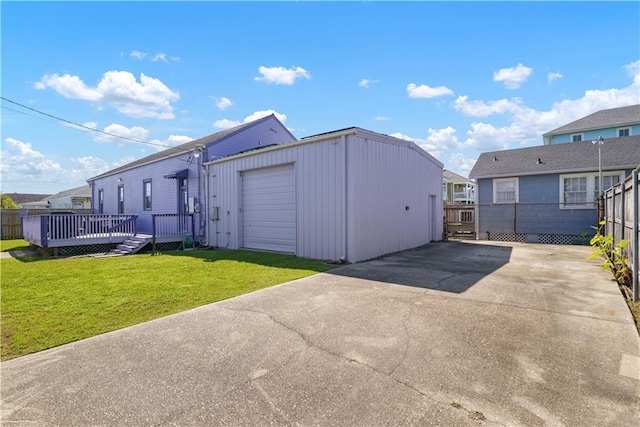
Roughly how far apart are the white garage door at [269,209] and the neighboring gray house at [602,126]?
24.2 metres

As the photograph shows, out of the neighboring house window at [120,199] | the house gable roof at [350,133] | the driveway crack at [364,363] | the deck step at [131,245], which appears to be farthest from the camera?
the neighboring house window at [120,199]

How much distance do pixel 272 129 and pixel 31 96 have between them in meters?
9.89

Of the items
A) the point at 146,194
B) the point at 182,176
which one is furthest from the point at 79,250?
the point at 146,194

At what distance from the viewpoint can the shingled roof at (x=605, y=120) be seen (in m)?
22.9

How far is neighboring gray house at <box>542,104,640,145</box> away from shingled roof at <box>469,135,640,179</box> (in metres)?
9.44

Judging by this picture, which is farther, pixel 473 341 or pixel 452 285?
pixel 452 285

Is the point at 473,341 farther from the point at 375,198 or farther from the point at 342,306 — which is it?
the point at 375,198

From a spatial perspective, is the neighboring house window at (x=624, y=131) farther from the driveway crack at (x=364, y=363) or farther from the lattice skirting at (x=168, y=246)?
the lattice skirting at (x=168, y=246)

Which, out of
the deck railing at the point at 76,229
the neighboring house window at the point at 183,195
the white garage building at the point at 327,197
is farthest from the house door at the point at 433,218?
the deck railing at the point at 76,229

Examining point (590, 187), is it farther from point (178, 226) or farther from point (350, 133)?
point (178, 226)

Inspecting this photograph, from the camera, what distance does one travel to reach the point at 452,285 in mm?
5902

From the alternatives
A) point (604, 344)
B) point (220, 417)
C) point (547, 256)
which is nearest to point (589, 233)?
point (547, 256)

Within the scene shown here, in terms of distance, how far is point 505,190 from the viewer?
15.7m

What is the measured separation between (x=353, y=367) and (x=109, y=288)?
560cm
